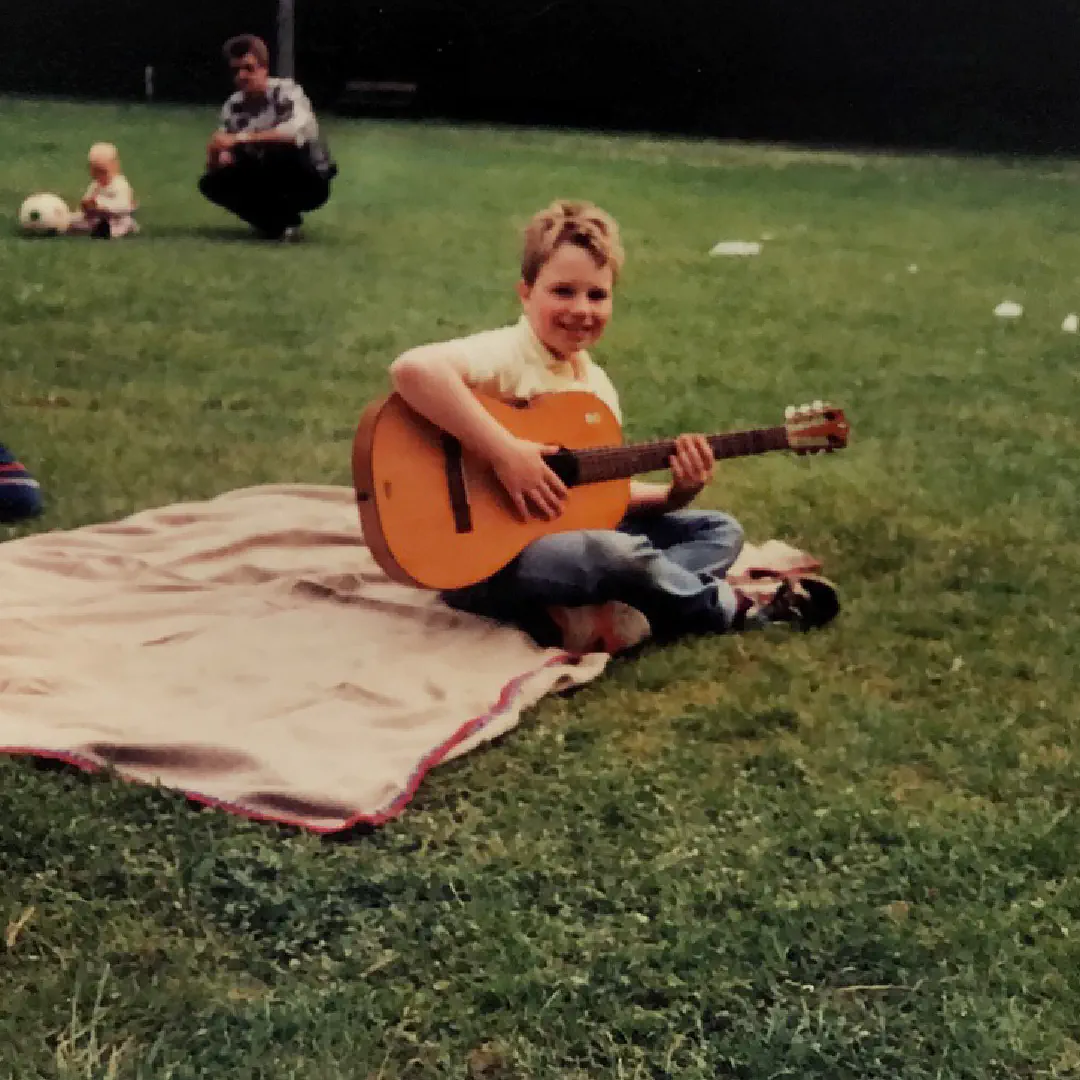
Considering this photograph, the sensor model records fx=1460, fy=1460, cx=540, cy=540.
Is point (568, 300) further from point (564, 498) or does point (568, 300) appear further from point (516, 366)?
point (564, 498)

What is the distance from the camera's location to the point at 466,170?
1040 cm

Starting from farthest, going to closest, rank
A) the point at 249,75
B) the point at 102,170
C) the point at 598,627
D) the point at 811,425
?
the point at 249,75 < the point at 102,170 < the point at 811,425 < the point at 598,627

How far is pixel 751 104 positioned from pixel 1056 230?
278 inches

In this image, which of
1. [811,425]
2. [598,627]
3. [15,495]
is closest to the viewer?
[598,627]

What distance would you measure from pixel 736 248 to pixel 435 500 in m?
5.27

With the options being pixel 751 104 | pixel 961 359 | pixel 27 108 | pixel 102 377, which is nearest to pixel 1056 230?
pixel 961 359

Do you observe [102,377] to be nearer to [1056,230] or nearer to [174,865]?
[174,865]

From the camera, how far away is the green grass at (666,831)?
154cm

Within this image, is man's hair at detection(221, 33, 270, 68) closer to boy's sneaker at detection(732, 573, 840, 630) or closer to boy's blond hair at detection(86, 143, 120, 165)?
boy's blond hair at detection(86, 143, 120, 165)

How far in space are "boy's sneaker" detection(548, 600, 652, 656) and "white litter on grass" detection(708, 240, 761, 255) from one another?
5.04m

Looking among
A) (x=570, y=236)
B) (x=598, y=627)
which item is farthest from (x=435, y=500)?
(x=570, y=236)

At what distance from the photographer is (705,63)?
48.6ft

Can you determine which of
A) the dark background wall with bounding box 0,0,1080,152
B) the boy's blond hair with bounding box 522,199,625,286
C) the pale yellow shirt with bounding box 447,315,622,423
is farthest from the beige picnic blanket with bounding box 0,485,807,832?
the dark background wall with bounding box 0,0,1080,152

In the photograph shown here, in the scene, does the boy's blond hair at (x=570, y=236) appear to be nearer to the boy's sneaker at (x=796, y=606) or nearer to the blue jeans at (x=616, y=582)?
the blue jeans at (x=616, y=582)
